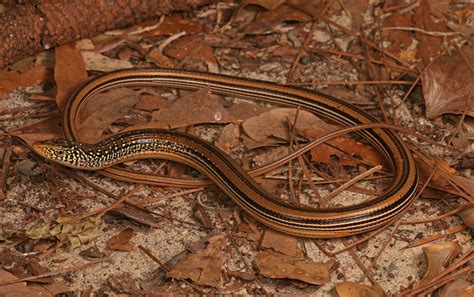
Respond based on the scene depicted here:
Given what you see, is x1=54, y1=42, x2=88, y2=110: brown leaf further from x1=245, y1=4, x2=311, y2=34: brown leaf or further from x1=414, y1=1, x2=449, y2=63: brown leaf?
x1=414, y1=1, x2=449, y2=63: brown leaf

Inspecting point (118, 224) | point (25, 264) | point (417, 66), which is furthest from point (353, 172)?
point (25, 264)

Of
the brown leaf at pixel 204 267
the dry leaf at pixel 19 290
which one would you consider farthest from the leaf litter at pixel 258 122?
the dry leaf at pixel 19 290

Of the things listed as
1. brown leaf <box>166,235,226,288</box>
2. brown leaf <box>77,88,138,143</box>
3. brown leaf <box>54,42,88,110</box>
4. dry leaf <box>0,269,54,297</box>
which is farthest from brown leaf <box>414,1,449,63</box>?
dry leaf <box>0,269,54,297</box>

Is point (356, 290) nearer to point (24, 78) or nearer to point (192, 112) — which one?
point (192, 112)

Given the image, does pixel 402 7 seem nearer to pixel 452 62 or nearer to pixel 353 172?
pixel 452 62

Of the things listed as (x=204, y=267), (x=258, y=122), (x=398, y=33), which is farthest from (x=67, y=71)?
(x=398, y=33)
